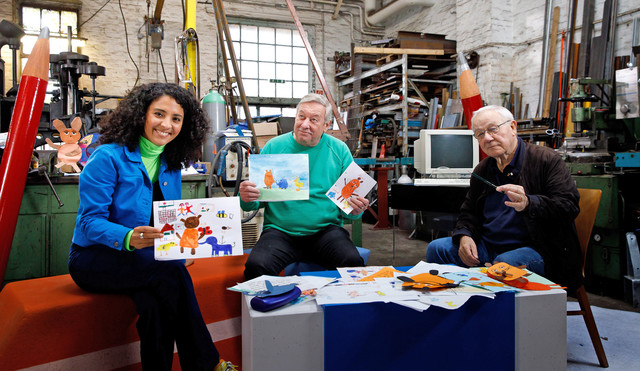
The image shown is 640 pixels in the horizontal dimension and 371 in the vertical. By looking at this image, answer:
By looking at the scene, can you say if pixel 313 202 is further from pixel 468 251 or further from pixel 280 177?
pixel 468 251

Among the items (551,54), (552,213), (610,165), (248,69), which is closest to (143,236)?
(552,213)

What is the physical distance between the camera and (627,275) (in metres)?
2.99

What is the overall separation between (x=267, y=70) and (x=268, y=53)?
0.35 m

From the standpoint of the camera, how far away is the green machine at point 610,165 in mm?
2957

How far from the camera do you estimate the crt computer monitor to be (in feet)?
12.2

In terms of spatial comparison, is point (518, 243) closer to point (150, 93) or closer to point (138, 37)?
point (150, 93)

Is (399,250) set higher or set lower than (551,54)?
lower

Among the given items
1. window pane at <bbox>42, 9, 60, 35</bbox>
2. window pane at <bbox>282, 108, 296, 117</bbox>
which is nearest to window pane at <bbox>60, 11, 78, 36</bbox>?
window pane at <bbox>42, 9, 60, 35</bbox>

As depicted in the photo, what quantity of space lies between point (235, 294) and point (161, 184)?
55 centimetres

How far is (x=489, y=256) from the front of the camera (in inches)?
82.6

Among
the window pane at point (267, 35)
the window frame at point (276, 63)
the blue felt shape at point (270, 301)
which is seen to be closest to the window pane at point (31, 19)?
the window frame at point (276, 63)

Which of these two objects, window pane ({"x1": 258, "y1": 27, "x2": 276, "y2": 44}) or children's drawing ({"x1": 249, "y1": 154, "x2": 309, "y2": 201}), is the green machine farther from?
window pane ({"x1": 258, "y1": 27, "x2": 276, "y2": 44})

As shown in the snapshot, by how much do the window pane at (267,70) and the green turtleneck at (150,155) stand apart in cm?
754

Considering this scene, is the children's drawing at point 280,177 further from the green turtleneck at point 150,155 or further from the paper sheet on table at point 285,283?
the paper sheet on table at point 285,283
